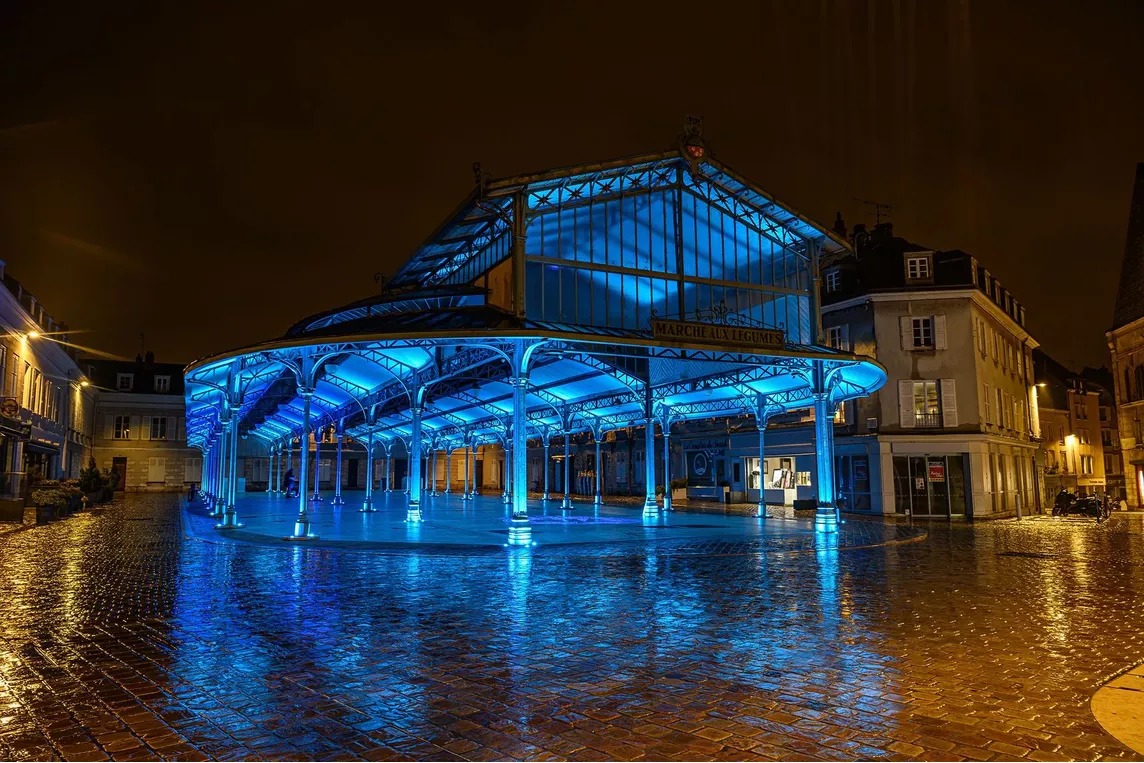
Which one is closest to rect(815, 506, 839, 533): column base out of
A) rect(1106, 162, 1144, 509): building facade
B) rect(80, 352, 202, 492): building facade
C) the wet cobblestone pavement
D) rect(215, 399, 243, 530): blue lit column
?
the wet cobblestone pavement

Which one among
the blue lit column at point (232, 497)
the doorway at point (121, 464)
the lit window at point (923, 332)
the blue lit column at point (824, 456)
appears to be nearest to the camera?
the blue lit column at point (824, 456)

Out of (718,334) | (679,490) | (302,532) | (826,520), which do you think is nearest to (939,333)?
(826,520)

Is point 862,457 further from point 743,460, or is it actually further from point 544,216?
point 544,216

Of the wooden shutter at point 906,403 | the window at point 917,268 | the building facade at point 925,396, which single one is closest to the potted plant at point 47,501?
the building facade at point 925,396

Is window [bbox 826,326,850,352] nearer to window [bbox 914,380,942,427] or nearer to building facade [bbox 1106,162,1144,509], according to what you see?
window [bbox 914,380,942,427]

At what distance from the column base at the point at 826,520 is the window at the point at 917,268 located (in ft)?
55.6

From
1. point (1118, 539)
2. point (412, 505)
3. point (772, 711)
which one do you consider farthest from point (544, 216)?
point (1118, 539)

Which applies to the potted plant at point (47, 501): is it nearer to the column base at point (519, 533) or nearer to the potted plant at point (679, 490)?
the column base at point (519, 533)

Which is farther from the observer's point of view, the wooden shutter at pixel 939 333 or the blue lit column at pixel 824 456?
the wooden shutter at pixel 939 333

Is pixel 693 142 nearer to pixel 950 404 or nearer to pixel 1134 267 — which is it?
pixel 950 404

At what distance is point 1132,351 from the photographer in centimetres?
4241

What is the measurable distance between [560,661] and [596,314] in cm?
1442

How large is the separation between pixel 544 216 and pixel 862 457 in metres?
21.7

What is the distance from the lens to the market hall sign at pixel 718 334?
19547 mm
